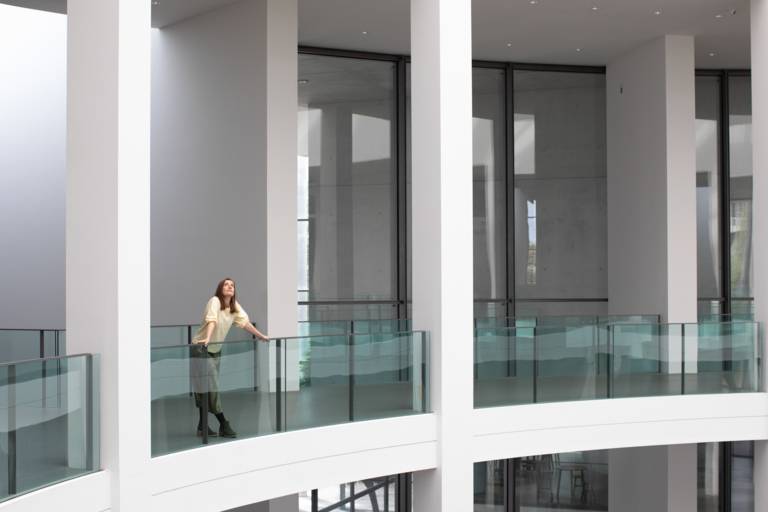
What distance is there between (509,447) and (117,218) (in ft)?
18.8

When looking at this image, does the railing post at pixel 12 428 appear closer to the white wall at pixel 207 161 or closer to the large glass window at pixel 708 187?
the white wall at pixel 207 161

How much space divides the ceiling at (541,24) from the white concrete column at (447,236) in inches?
126

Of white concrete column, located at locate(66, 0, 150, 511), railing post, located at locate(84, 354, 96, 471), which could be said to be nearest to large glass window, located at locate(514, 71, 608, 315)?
white concrete column, located at locate(66, 0, 150, 511)

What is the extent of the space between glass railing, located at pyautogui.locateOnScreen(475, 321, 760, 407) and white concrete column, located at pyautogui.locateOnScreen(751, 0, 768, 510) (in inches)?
18.5

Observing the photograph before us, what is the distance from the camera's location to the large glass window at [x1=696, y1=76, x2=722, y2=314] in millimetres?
18406

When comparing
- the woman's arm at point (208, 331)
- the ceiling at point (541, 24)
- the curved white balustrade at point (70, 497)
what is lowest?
the curved white balustrade at point (70, 497)

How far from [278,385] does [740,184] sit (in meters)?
12.0

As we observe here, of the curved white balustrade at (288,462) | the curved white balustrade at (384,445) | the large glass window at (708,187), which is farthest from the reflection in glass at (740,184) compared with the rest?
the curved white balustrade at (288,462)

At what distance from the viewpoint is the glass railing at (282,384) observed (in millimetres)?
8445

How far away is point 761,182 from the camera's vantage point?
516 inches

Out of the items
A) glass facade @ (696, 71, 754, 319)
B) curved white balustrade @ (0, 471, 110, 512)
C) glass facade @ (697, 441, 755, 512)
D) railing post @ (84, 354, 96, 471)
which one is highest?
glass facade @ (696, 71, 754, 319)

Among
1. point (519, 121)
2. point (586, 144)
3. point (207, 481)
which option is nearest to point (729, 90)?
point (586, 144)

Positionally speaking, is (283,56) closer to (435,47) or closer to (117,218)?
(435,47)

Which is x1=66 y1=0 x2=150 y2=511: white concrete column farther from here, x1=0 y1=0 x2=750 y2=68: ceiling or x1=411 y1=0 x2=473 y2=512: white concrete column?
x1=0 y1=0 x2=750 y2=68: ceiling
